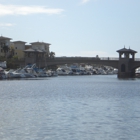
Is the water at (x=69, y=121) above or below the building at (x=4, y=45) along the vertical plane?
below

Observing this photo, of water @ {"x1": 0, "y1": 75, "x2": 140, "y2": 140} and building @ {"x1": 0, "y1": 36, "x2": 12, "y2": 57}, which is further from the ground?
building @ {"x1": 0, "y1": 36, "x2": 12, "y2": 57}

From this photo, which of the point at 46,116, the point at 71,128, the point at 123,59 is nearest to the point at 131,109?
the point at 46,116

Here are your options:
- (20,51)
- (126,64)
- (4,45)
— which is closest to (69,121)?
(126,64)

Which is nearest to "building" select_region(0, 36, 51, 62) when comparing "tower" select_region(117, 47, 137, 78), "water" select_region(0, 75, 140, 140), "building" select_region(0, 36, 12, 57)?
"building" select_region(0, 36, 12, 57)

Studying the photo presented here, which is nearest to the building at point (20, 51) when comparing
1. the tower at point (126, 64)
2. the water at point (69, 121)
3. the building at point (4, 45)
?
the building at point (4, 45)

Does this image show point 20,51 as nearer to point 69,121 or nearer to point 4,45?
point 4,45

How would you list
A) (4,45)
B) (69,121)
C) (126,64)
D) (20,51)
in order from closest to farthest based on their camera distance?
1. (69,121)
2. (126,64)
3. (4,45)
4. (20,51)

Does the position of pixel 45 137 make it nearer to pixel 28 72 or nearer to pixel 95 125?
pixel 95 125

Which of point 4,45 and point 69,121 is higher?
point 4,45

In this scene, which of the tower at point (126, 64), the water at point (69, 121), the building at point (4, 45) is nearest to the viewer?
the water at point (69, 121)

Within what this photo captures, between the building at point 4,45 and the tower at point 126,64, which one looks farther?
the building at point 4,45

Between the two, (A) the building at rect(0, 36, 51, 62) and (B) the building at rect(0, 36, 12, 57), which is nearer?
(A) the building at rect(0, 36, 51, 62)

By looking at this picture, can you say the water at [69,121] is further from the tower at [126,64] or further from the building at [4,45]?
the building at [4,45]

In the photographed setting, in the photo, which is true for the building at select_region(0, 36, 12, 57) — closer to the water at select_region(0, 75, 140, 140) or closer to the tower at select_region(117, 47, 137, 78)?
the tower at select_region(117, 47, 137, 78)
